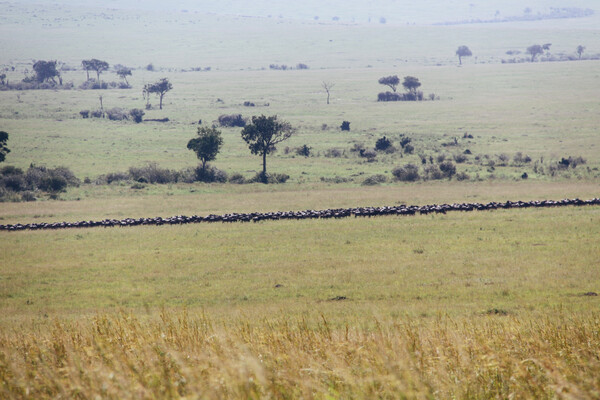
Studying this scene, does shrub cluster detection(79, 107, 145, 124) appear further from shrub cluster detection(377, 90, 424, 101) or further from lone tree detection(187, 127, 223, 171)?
shrub cluster detection(377, 90, 424, 101)

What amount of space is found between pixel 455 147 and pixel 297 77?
10793 centimetres

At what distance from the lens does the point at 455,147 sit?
7394 cm

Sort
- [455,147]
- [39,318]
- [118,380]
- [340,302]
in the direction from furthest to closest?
1. [455,147]
2. [340,302]
3. [39,318]
4. [118,380]

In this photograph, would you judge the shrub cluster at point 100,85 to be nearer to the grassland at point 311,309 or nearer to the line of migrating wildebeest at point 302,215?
the line of migrating wildebeest at point 302,215

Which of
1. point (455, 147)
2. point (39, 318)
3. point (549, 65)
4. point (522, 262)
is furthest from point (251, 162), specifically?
point (549, 65)

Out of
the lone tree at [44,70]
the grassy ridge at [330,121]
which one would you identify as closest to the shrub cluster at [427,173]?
the grassy ridge at [330,121]

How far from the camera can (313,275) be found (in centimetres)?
2348

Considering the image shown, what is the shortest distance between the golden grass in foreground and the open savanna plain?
4 centimetres

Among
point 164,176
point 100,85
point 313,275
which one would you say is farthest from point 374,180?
point 100,85

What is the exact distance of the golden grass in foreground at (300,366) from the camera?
6.34 m

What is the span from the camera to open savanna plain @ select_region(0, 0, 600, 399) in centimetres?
684

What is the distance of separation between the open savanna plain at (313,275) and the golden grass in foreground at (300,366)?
4 cm

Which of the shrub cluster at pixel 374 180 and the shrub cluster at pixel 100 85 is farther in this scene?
the shrub cluster at pixel 100 85

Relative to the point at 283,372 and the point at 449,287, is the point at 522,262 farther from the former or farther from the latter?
the point at 283,372
